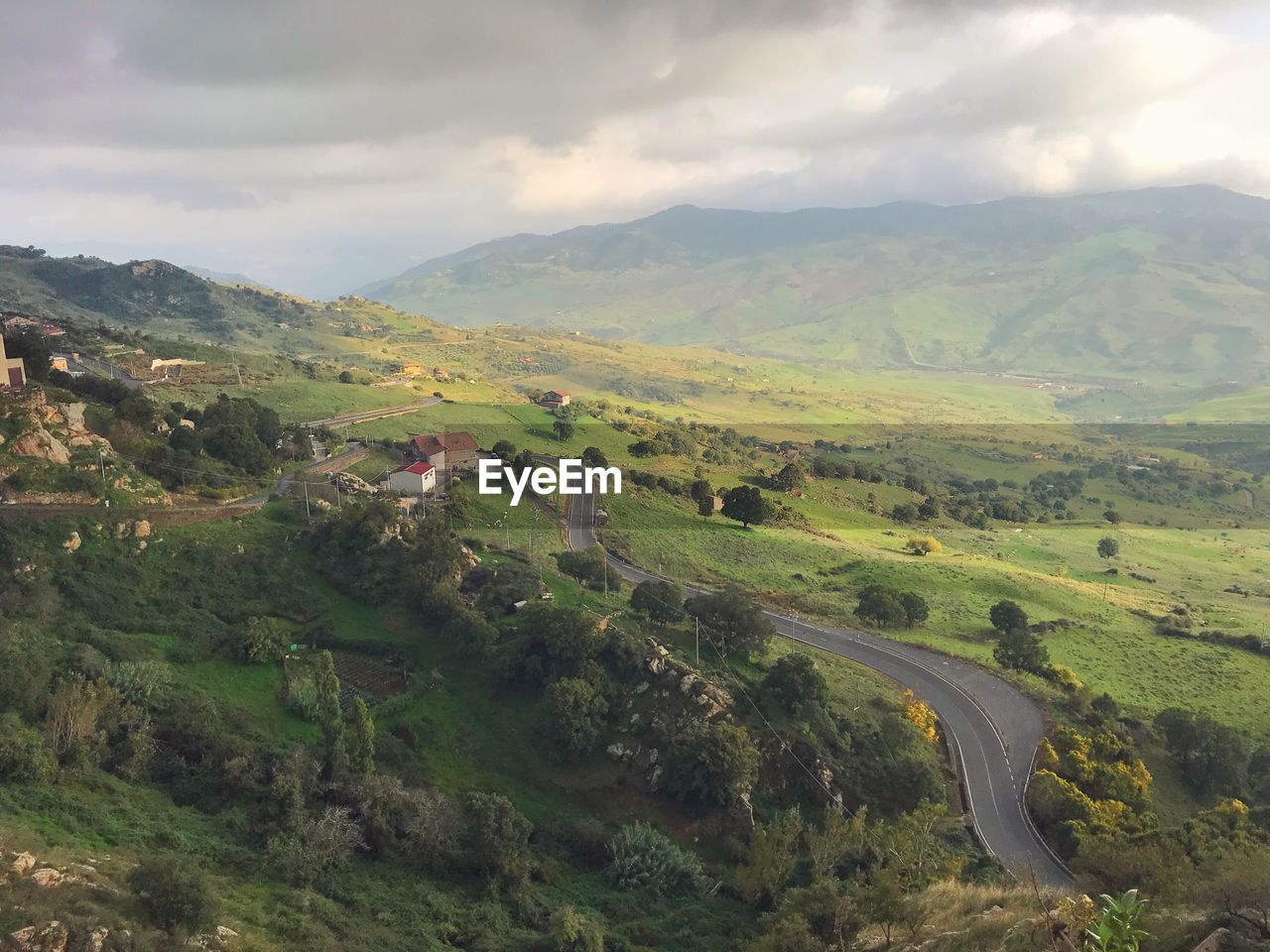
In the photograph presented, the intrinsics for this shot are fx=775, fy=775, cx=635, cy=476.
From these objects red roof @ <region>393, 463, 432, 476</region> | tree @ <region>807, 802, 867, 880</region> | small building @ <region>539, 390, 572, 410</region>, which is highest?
small building @ <region>539, 390, 572, 410</region>

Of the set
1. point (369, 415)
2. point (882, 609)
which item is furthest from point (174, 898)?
point (369, 415)

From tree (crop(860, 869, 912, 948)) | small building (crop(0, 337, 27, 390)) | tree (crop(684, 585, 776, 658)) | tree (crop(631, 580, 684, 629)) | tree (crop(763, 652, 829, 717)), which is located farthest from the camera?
small building (crop(0, 337, 27, 390))

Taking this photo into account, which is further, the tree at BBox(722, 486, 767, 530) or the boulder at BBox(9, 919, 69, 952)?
the tree at BBox(722, 486, 767, 530)

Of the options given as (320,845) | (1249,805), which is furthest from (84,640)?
(1249,805)

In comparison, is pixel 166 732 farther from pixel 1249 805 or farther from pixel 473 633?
pixel 1249 805

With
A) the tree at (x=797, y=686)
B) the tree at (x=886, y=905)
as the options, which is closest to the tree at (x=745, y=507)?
the tree at (x=797, y=686)

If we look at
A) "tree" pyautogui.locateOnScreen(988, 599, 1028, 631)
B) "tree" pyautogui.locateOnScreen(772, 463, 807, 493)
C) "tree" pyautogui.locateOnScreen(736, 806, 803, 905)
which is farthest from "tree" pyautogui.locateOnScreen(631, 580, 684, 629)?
"tree" pyautogui.locateOnScreen(772, 463, 807, 493)

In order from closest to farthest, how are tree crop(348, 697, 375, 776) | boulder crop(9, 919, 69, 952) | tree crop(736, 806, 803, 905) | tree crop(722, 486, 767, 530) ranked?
1. boulder crop(9, 919, 69, 952)
2. tree crop(736, 806, 803, 905)
3. tree crop(348, 697, 375, 776)
4. tree crop(722, 486, 767, 530)

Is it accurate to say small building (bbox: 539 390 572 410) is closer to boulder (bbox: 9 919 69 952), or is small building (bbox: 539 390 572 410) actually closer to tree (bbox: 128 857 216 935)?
tree (bbox: 128 857 216 935)
